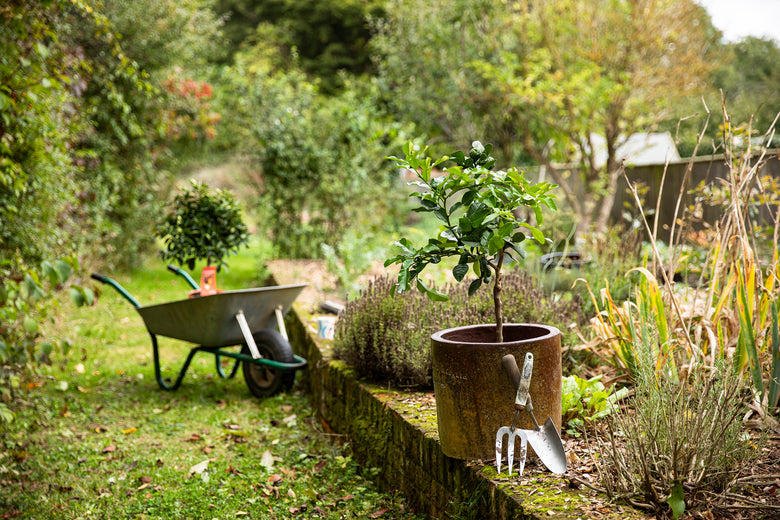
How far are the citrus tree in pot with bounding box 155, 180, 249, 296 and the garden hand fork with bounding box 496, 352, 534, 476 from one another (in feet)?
9.38

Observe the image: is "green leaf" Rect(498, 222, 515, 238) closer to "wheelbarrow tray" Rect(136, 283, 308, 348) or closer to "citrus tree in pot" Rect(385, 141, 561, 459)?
"citrus tree in pot" Rect(385, 141, 561, 459)

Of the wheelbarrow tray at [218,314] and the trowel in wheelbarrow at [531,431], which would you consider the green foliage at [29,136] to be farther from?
the trowel in wheelbarrow at [531,431]

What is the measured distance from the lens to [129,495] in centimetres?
299

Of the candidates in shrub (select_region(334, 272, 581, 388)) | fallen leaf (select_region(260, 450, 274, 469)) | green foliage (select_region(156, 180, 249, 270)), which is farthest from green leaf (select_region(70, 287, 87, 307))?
green foliage (select_region(156, 180, 249, 270))

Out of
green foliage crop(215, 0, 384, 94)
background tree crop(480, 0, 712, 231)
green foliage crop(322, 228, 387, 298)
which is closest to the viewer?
green foliage crop(322, 228, 387, 298)

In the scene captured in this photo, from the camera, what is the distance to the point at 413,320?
3.23 m

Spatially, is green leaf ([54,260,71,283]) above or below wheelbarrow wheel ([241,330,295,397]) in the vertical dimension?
above

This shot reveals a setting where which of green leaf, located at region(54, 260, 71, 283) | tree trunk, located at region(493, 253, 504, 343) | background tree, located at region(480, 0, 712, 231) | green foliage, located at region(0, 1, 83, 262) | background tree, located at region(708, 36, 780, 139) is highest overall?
background tree, located at region(708, 36, 780, 139)

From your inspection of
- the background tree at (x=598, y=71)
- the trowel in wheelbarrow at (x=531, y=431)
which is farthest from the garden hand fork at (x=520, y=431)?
the background tree at (x=598, y=71)

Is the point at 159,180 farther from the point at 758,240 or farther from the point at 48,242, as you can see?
the point at 758,240

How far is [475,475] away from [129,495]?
1.73 metres

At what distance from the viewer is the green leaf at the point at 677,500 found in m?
1.71

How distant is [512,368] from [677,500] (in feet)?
1.82

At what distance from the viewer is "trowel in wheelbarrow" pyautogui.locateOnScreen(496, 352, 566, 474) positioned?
202 cm
